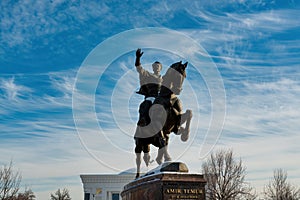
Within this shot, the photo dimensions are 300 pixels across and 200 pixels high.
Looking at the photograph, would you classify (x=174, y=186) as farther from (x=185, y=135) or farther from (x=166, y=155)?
(x=185, y=135)

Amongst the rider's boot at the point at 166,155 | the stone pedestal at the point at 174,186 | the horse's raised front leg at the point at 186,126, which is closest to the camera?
the stone pedestal at the point at 174,186

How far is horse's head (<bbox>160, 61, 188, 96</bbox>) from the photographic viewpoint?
35.6 ft

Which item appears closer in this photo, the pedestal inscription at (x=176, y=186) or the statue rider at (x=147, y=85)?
the pedestal inscription at (x=176, y=186)

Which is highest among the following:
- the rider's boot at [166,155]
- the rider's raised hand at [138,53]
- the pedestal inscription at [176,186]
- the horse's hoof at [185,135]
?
the rider's raised hand at [138,53]

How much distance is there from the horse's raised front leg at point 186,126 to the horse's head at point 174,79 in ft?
2.20

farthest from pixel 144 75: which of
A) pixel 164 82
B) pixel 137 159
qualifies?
pixel 137 159

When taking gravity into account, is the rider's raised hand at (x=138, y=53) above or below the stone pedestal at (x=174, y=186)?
above

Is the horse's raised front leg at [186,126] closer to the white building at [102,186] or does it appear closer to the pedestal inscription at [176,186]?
the pedestal inscription at [176,186]

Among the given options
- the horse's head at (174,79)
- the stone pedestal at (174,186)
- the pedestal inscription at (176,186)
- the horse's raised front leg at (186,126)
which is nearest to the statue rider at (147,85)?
the horse's head at (174,79)

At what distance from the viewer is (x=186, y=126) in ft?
36.3

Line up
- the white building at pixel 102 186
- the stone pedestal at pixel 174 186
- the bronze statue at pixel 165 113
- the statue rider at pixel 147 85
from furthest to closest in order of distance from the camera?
the white building at pixel 102 186 → the statue rider at pixel 147 85 → the bronze statue at pixel 165 113 → the stone pedestal at pixel 174 186

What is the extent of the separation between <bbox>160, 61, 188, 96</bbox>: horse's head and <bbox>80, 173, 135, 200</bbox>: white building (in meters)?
60.6

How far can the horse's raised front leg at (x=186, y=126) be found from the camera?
11.0m

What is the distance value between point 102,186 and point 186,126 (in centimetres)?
6452
